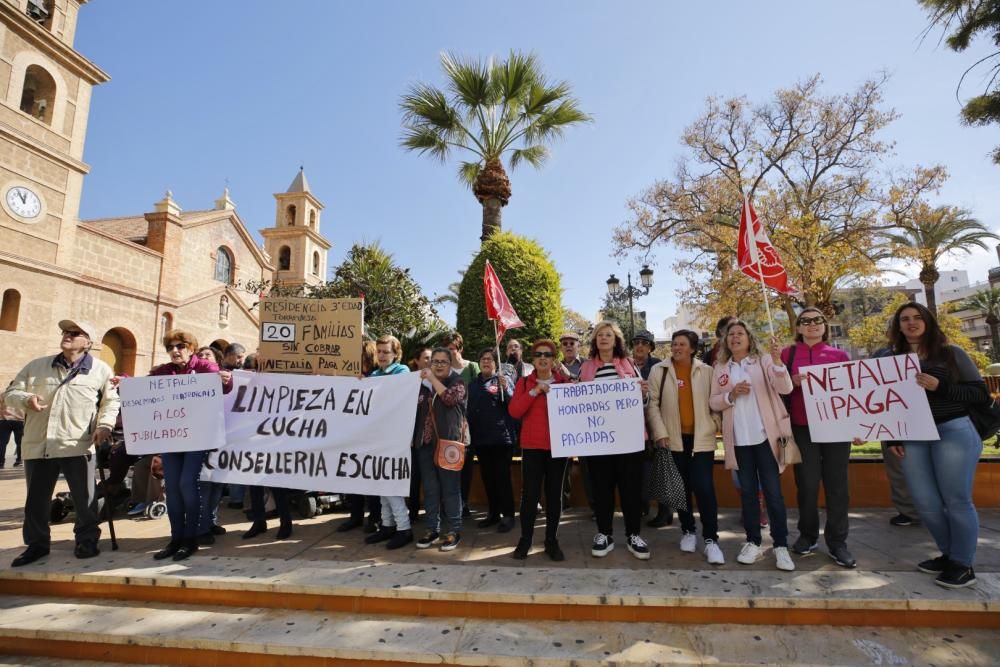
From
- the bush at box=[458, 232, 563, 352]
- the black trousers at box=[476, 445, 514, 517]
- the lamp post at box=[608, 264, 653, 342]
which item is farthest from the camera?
the lamp post at box=[608, 264, 653, 342]

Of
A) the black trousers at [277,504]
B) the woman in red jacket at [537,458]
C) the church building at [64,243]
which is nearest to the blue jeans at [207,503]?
the black trousers at [277,504]

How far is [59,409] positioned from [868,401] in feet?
21.1

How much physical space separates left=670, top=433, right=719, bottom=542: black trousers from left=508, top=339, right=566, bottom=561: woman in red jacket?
3.53 feet

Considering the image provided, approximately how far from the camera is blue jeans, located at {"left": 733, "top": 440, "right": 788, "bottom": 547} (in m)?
3.59

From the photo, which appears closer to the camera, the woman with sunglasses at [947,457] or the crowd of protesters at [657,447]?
the woman with sunglasses at [947,457]

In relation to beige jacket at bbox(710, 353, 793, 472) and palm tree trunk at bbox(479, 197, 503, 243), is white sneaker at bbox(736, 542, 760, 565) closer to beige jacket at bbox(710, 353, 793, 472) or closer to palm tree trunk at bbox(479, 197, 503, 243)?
beige jacket at bbox(710, 353, 793, 472)

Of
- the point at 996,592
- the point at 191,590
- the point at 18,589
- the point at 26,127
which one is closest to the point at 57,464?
the point at 18,589

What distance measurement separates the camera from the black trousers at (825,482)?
3656 mm

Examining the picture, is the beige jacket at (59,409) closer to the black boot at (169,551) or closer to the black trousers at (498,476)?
the black boot at (169,551)

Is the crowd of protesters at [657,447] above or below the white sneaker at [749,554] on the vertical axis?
above

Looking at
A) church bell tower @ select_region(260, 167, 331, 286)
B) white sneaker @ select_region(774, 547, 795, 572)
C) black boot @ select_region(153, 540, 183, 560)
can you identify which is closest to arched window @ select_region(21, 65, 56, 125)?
church bell tower @ select_region(260, 167, 331, 286)

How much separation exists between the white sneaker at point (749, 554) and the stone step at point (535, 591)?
0.54ft

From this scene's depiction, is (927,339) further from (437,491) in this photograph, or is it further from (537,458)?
(437,491)

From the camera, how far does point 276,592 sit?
3.32m
